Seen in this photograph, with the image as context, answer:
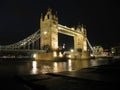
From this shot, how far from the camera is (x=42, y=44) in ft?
226

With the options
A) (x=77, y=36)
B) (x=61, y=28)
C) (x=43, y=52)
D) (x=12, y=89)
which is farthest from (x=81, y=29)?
(x=12, y=89)

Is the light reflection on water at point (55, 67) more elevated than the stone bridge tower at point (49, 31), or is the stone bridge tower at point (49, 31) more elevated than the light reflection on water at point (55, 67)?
the stone bridge tower at point (49, 31)

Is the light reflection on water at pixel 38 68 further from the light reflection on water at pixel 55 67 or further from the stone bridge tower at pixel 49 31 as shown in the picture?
the stone bridge tower at pixel 49 31

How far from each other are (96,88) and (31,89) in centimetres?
372

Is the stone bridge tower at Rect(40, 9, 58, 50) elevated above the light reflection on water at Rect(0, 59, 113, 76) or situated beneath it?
elevated above

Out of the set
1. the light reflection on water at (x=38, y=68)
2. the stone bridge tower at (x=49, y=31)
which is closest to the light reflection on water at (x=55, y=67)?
the light reflection on water at (x=38, y=68)

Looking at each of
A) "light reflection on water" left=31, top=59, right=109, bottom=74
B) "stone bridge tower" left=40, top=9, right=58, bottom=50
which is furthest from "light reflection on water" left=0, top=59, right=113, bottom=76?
"stone bridge tower" left=40, top=9, right=58, bottom=50

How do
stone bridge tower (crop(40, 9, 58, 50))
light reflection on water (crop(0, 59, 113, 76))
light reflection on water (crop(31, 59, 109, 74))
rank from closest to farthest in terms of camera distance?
light reflection on water (crop(0, 59, 113, 76)) → light reflection on water (crop(31, 59, 109, 74)) → stone bridge tower (crop(40, 9, 58, 50))

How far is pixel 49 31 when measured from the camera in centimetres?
6712

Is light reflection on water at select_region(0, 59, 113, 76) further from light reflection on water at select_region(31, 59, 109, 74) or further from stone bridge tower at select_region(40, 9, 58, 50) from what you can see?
stone bridge tower at select_region(40, 9, 58, 50)

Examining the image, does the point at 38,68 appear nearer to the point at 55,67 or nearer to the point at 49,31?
the point at 55,67

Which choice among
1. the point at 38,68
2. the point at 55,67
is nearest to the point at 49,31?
the point at 55,67

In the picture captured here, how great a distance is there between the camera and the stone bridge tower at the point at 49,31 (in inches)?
2601

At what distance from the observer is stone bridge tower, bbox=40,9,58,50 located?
66.1m
